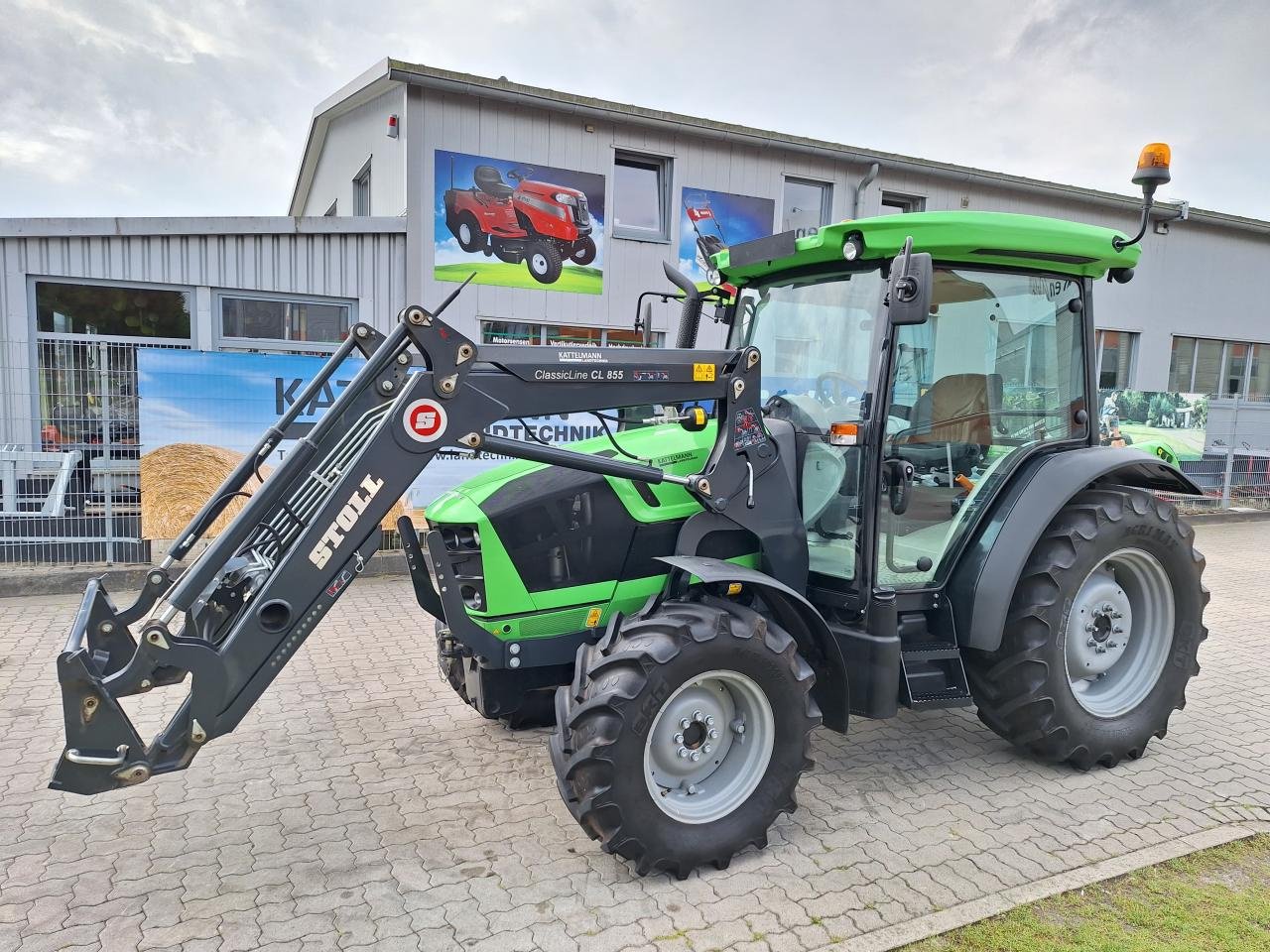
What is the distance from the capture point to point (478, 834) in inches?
132

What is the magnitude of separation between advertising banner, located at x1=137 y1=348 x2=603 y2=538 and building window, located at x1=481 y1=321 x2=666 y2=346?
3283 mm

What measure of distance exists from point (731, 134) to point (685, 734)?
33.1 feet

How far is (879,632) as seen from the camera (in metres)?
3.56

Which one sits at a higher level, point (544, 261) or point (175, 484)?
point (544, 261)

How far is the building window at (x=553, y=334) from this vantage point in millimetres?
10945

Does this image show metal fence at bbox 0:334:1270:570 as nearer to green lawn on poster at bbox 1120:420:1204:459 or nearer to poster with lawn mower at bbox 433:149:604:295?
poster with lawn mower at bbox 433:149:604:295

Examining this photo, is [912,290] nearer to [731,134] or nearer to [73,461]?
[73,461]

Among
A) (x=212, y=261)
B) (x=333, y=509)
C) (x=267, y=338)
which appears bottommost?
(x=333, y=509)

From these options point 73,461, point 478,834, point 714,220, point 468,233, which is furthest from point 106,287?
point 478,834

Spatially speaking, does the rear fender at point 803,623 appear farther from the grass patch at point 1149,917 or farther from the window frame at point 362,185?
the window frame at point 362,185

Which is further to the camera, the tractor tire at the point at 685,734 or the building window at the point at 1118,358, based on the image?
the building window at the point at 1118,358

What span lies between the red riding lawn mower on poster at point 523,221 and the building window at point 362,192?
8.13 feet

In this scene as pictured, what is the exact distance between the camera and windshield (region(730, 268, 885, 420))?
366 centimetres

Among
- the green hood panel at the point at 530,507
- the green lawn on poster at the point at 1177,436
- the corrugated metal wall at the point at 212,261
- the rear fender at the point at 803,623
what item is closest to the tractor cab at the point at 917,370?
the rear fender at the point at 803,623
